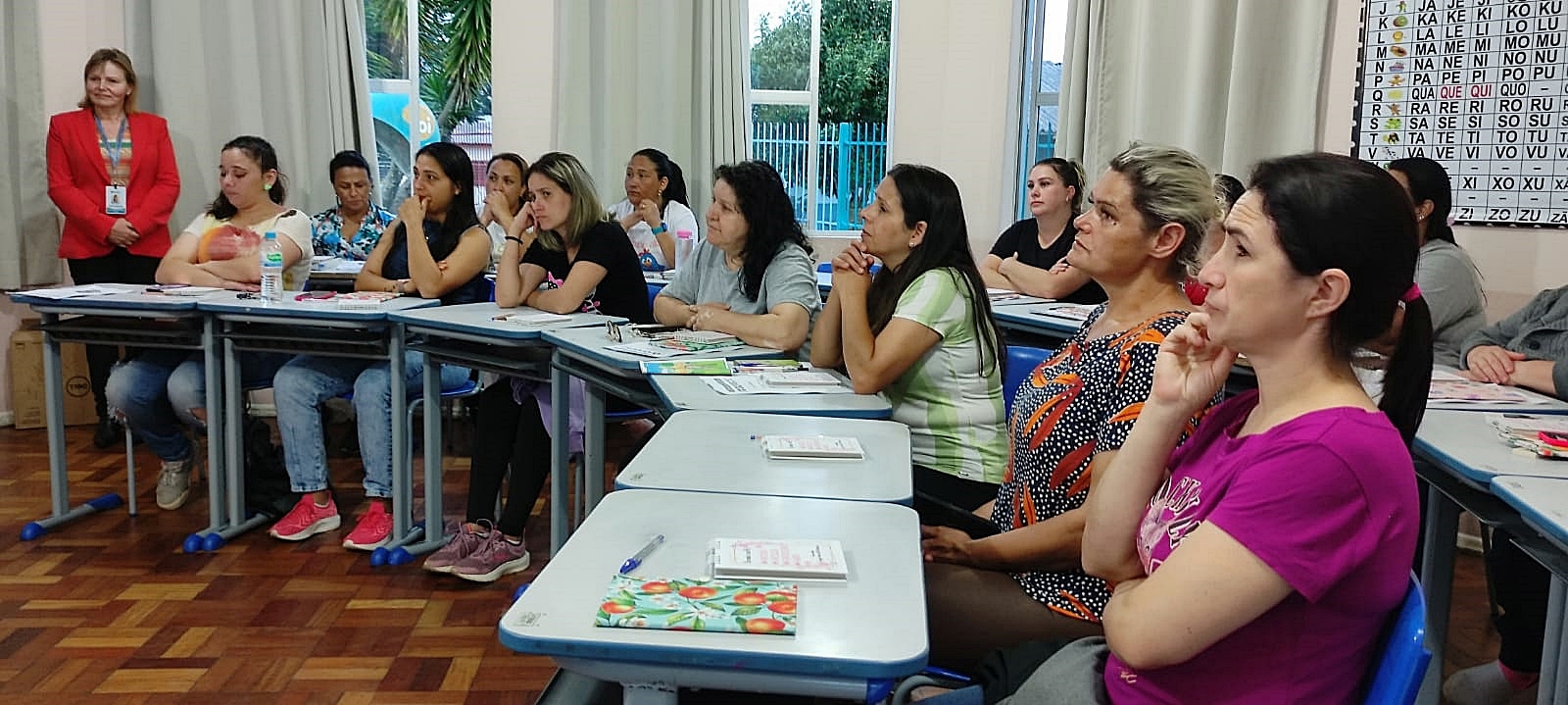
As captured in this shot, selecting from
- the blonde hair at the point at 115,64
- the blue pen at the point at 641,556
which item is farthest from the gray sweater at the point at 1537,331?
the blonde hair at the point at 115,64

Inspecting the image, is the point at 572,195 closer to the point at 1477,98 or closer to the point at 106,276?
the point at 106,276

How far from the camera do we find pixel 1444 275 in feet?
10.6

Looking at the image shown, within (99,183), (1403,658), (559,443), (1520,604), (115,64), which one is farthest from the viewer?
(99,183)

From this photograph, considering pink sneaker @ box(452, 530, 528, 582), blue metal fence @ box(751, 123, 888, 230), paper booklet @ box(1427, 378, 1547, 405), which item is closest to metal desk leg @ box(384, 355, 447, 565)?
pink sneaker @ box(452, 530, 528, 582)

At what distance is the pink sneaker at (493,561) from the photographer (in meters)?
3.22

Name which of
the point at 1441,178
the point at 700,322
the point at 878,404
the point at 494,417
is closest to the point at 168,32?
the point at 494,417

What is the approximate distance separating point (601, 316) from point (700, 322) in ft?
1.23

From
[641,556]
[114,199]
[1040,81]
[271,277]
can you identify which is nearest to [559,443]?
[271,277]

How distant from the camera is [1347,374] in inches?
44.7

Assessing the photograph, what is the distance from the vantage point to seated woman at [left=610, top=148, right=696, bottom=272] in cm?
558

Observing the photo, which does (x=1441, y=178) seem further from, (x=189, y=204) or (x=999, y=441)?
(x=189, y=204)

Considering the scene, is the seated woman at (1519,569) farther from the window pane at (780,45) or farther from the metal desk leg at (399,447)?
the window pane at (780,45)

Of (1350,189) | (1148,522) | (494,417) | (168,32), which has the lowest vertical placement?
(494,417)

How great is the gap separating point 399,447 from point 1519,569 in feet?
9.46
